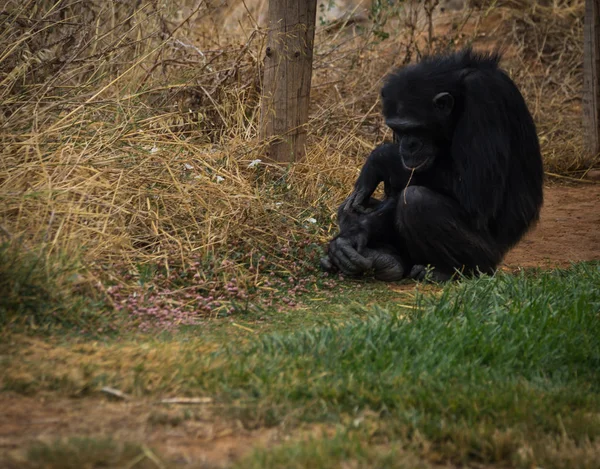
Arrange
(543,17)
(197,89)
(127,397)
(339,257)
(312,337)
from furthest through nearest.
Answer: (543,17) → (197,89) → (339,257) → (312,337) → (127,397)

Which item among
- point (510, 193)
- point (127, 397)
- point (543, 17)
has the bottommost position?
point (127, 397)

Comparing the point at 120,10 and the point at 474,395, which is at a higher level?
the point at 120,10

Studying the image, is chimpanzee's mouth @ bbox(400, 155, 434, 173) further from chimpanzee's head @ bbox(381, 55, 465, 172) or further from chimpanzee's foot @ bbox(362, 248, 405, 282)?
chimpanzee's foot @ bbox(362, 248, 405, 282)

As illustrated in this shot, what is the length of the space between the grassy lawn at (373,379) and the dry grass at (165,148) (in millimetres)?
920

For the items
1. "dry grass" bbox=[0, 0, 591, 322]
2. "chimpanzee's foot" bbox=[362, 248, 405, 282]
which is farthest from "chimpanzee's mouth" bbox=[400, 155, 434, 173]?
"dry grass" bbox=[0, 0, 591, 322]

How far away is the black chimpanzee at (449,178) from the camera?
198 inches

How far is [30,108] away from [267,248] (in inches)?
74.1

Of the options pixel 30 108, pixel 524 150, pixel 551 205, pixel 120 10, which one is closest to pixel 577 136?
pixel 551 205

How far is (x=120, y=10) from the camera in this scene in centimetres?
775

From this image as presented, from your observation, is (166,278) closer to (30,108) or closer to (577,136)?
(30,108)

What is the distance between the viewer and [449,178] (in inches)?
206

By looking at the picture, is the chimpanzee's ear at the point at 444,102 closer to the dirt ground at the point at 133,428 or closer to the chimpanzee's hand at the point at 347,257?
the chimpanzee's hand at the point at 347,257

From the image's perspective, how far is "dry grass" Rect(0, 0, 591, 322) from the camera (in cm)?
466

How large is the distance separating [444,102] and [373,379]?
7.98 feet
